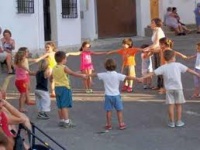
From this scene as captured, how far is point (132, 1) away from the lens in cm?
3092

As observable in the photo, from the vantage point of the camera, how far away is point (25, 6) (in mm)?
23734

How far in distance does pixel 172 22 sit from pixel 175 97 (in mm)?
18792

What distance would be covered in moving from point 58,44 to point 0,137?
20213mm

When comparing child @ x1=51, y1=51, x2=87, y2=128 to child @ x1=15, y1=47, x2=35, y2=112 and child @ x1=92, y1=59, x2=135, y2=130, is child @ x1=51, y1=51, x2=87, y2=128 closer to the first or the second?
child @ x1=92, y1=59, x2=135, y2=130

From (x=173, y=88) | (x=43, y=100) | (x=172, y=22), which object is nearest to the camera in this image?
(x=173, y=88)

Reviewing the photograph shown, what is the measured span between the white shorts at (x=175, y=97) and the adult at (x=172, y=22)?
732 inches

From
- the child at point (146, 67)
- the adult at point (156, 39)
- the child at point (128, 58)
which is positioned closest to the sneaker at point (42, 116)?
the child at point (128, 58)

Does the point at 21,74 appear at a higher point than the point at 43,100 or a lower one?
higher

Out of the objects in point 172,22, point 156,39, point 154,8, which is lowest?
point 156,39

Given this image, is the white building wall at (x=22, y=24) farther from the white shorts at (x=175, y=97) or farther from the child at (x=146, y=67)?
the white shorts at (x=175, y=97)

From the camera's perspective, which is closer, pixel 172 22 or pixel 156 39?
pixel 156 39

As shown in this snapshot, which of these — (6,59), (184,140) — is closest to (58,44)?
(6,59)

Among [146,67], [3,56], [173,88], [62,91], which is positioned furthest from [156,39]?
[3,56]

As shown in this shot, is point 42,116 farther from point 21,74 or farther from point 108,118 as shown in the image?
point 108,118
